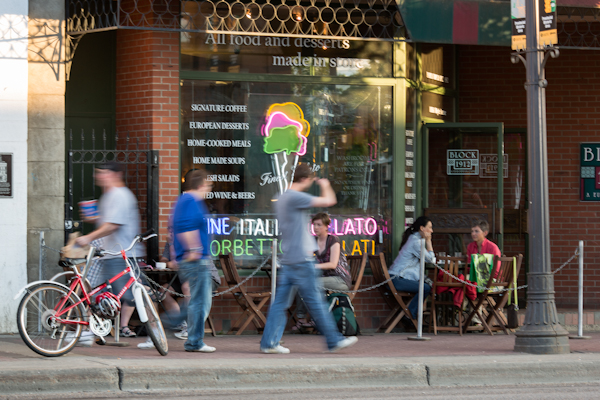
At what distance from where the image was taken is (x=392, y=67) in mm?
11047

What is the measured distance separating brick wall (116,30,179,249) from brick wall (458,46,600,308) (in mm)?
4501

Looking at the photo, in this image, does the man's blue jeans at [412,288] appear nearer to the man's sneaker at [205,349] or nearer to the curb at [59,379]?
the man's sneaker at [205,349]

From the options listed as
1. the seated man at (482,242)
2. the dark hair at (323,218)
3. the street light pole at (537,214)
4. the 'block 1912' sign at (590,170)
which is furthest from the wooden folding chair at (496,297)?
the 'block 1912' sign at (590,170)

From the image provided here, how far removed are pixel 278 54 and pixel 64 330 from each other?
4496 millimetres

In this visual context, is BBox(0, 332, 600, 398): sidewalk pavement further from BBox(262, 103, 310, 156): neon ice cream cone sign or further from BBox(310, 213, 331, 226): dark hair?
BBox(262, 103, 310, 156): neon ice cream cone sign

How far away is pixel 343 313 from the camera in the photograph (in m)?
9.77

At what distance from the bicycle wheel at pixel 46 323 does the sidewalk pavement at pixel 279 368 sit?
0.13 metres

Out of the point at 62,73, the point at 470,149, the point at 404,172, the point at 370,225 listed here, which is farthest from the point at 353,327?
the point at 62,73

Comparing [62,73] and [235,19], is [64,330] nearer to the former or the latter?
[62,73]

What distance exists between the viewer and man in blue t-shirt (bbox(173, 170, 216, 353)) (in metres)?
8.12

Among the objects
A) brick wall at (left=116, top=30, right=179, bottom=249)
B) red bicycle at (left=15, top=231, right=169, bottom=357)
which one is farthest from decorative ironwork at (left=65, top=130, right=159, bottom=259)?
red bicycle at (left=15, top=231, right=169, bottom=357)

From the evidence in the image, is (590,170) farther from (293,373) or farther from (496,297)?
(293,373)

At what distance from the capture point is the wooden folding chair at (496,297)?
10305 millimetres

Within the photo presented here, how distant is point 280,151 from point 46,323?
391 centimetres
